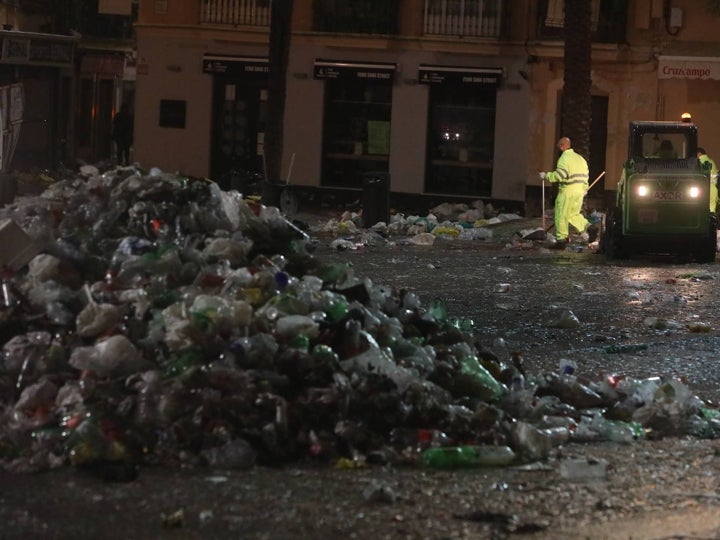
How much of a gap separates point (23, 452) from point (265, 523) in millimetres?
1628

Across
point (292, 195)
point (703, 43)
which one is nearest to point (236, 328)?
point (292, 195)

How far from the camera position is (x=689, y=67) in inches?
1204

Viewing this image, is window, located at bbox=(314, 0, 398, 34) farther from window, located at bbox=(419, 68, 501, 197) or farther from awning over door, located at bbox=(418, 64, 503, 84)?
window, located at bbox=(419, 68, 501, 197)

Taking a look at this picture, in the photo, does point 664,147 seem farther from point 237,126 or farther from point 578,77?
point 237,126

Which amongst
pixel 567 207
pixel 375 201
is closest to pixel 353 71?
pixel 375 201

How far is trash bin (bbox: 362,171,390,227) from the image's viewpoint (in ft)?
81.5

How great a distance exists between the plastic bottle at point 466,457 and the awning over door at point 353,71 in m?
25.8

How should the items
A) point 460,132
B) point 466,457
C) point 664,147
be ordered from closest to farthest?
point 466,457 → point 664,147 → point 460,132

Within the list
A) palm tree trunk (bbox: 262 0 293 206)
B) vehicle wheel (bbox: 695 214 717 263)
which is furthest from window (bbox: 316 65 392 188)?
vehicle wheel (bbox: 695 214 717 263)

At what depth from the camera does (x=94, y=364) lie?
7.71 metres

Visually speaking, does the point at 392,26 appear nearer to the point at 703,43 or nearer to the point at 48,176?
the point at 703,43

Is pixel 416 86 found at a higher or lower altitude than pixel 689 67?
lower

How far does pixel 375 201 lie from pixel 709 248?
22.7 ft

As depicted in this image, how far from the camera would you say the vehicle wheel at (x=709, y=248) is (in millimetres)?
19531
